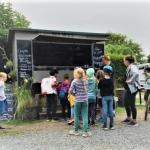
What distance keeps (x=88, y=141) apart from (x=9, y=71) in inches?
256

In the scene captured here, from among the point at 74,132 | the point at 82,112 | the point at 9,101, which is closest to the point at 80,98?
the point at 82,112

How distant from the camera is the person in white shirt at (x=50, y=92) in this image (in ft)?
43.3

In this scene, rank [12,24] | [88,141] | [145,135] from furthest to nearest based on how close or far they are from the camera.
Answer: [12,24] < [145,135] < [88,141]

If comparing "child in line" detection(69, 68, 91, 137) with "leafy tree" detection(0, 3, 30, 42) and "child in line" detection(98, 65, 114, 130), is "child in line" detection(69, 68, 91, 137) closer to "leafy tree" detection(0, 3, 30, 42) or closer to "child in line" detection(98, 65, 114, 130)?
"child in line" detection(98, 65, 114, 130)

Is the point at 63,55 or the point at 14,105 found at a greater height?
the point at 63,55

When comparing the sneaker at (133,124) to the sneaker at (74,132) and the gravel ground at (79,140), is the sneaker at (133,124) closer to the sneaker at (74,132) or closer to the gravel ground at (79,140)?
the gravel ground at (79,140)

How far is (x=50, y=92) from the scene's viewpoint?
519 inches

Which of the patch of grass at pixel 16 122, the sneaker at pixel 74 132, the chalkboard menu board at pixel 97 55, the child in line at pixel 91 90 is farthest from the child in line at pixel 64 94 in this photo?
the chalkboard menu board at pixel 97 55

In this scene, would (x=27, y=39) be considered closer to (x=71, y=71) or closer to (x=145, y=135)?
(x=71, y=71)

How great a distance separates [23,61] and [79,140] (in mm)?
5148

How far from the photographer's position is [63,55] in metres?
15.4

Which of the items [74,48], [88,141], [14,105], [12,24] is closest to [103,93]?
[88,141]

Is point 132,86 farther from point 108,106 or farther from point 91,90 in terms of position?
point 91,90

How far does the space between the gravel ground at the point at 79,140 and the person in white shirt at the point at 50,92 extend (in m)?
1.54
